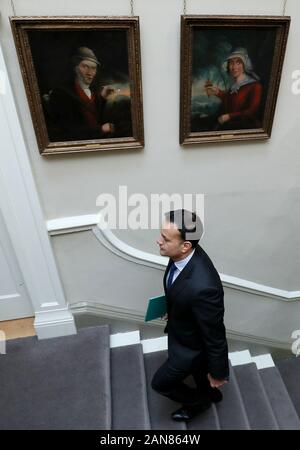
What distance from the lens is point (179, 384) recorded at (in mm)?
2406

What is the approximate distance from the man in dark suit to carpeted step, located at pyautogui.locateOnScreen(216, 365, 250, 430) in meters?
0.69

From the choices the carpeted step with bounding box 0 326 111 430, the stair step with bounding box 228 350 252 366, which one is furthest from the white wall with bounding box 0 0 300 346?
the stair step with bounding box 228 350 252 366

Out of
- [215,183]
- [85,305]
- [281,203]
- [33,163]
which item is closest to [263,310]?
[281,203]

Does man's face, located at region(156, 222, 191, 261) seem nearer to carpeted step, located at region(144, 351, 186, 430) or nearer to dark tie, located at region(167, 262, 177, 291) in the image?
dark tie, located at region(167, 262, 177, 291)

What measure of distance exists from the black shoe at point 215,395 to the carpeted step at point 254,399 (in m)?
0.51

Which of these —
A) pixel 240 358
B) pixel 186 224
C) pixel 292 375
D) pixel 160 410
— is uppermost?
pixel 186 224

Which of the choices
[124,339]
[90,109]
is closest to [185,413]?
[124,339]

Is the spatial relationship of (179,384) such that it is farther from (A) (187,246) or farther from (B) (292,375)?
(B) (292,375)

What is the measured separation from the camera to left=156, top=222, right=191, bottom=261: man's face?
1.78m

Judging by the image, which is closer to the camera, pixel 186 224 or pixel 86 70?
pixel 186 224

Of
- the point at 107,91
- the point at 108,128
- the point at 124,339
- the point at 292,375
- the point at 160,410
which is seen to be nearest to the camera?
the point at 107,91

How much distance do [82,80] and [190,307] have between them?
1525 millimetres

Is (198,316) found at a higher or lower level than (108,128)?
lower
